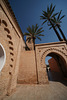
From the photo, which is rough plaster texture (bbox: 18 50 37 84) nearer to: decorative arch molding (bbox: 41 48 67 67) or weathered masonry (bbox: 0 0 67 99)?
weathered masonry (bbox: 0 0 67 99)

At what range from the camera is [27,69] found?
4496mm

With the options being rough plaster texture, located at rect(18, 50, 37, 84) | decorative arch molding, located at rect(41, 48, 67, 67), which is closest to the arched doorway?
decorative arch molding, located at rect(41, 48, 67, 67)

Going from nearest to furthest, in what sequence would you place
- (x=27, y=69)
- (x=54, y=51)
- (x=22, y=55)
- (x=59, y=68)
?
(x=27, y=69), (x=54, y=51), (x=22, y=55), (x=59, y=68)

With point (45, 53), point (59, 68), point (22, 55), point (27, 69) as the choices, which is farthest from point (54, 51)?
point (22, 55)

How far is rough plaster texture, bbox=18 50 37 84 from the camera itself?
4086mm

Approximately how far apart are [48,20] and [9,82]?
13.6m

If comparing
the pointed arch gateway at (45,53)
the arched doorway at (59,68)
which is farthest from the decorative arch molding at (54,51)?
the arched doorway at (59,68)

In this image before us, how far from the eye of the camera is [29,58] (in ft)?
16.7

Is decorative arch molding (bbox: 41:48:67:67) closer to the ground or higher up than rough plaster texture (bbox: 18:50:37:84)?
higher up

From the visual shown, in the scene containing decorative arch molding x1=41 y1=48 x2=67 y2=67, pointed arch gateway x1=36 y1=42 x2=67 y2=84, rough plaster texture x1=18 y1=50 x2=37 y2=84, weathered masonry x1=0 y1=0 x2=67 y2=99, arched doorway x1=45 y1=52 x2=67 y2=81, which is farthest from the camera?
arched doorway x1=45 y1=52 x2=67 y2=81

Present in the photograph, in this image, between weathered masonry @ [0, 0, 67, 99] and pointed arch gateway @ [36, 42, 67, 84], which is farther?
pointed arch gateway @ [36, 42, 67, 84]

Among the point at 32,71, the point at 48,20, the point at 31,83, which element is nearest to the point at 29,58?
the point at 32,71

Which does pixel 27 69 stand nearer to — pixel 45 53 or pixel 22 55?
pixel 22 55

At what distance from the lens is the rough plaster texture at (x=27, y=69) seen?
4086 mm
